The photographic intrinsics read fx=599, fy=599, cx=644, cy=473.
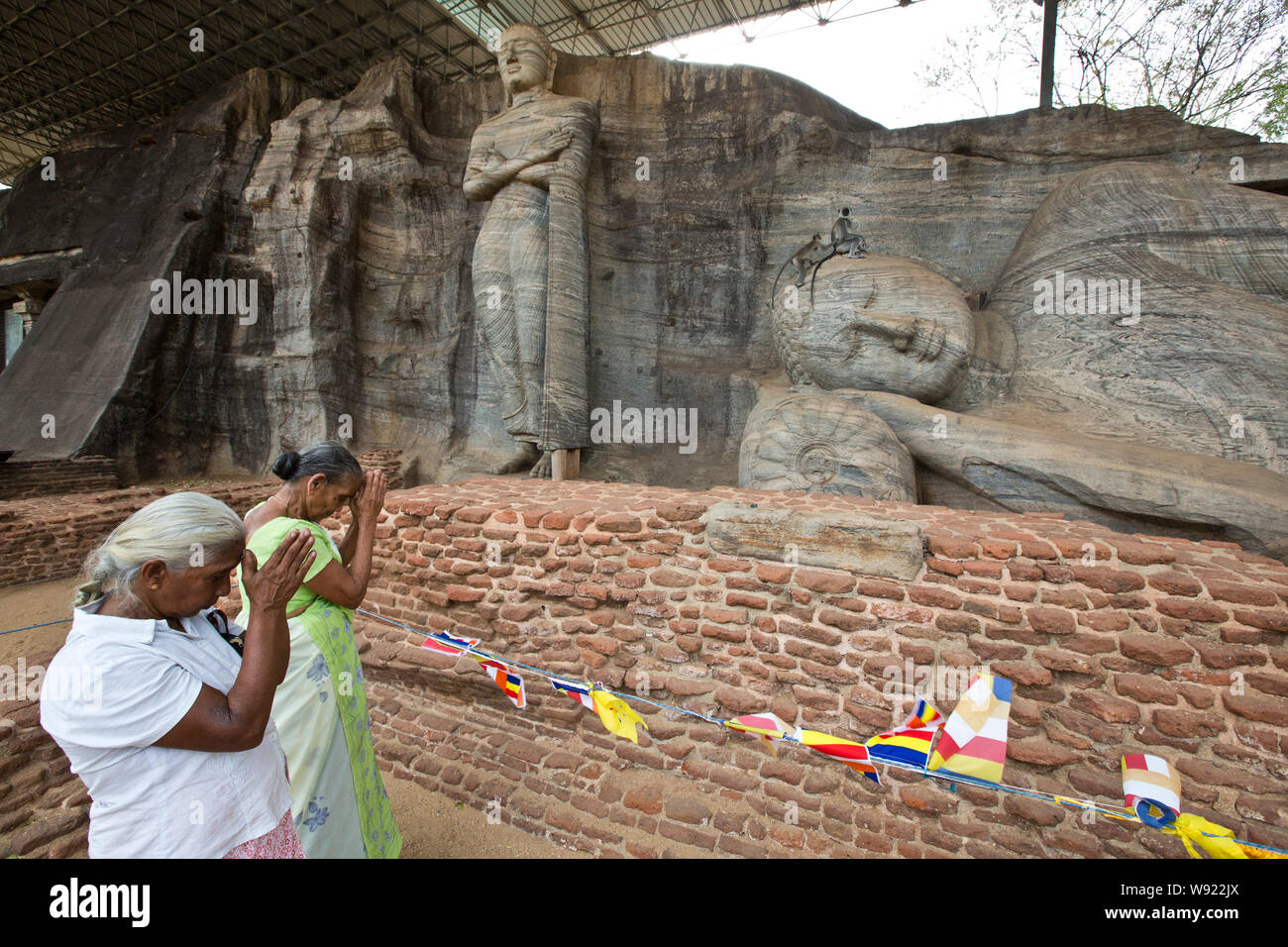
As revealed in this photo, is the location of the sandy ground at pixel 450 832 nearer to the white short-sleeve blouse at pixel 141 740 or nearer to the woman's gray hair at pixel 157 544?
the white short-sleeve blouse at pixel 141 740

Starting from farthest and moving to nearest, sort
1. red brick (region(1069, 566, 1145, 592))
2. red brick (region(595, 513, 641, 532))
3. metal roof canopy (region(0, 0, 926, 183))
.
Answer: metal roof canopy (region(0, 0, 926, 183)) → red brick (region(595, 513, 641, 532)) → red brick (region(1069, 566, 1145, 592))

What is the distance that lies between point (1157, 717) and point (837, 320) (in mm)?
3282

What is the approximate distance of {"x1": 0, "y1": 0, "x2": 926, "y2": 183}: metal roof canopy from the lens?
10828 mm

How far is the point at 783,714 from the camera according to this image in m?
2.77

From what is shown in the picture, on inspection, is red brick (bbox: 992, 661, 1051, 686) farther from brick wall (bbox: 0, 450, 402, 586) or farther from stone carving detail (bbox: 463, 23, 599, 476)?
brick wall (bbox: 0, 450, 402, 586)

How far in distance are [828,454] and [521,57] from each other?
217 inches

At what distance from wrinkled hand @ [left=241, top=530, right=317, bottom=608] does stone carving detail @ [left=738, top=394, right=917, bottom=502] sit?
3134 millimetres

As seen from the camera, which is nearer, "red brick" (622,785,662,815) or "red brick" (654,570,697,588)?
"red brick" (622,785,662,815)

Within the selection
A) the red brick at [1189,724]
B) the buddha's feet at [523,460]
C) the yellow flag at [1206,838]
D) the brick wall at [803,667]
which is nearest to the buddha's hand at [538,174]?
the buddha's feet at [523,460]

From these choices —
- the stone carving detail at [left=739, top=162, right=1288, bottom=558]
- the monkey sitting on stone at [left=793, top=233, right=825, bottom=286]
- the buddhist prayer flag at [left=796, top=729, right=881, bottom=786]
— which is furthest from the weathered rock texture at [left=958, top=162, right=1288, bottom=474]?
the buddhist prayer flag at [left=796, top=729, right=881, bottom=786]

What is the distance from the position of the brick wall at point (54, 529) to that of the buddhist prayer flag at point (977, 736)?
6780 millimetres

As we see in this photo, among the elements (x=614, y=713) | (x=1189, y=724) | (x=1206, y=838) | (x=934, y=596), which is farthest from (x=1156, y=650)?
(x=614, y=713)

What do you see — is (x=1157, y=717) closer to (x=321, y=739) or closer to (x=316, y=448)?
(x=321, y=739)

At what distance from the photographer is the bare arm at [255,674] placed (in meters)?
1.28
